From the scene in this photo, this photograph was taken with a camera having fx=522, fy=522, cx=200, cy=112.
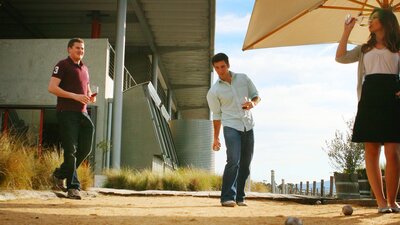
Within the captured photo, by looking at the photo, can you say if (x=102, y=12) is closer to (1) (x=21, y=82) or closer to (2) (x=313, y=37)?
(1) (x=21, y=82)

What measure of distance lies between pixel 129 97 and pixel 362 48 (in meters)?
12.1

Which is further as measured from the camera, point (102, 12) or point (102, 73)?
point (102, 12)

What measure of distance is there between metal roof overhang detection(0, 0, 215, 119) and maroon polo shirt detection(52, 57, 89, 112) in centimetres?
1061

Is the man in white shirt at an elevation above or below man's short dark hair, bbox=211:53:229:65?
below

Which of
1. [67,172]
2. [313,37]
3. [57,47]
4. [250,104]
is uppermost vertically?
[57,47]

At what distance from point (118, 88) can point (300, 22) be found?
29.6 feet

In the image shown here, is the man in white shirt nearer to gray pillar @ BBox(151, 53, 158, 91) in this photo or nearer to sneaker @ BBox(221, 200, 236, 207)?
sneaker @ BBox(221, 200, 236, 207)

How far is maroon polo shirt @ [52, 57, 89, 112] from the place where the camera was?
584 cm

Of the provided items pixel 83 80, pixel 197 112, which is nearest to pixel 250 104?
pixel 83 80

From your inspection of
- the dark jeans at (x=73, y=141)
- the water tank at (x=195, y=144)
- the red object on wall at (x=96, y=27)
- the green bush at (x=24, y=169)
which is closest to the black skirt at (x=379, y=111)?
the dark jeans at (x=73, y=141)

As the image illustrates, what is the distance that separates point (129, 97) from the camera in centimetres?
1605

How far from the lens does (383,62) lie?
4.29 metres

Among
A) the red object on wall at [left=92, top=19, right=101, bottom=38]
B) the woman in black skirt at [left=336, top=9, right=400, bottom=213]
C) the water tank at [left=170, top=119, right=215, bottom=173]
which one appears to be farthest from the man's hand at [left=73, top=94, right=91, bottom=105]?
the water tank at [left=170, top=119, right=215, bottom=173]

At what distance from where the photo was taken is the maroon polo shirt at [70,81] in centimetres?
584
